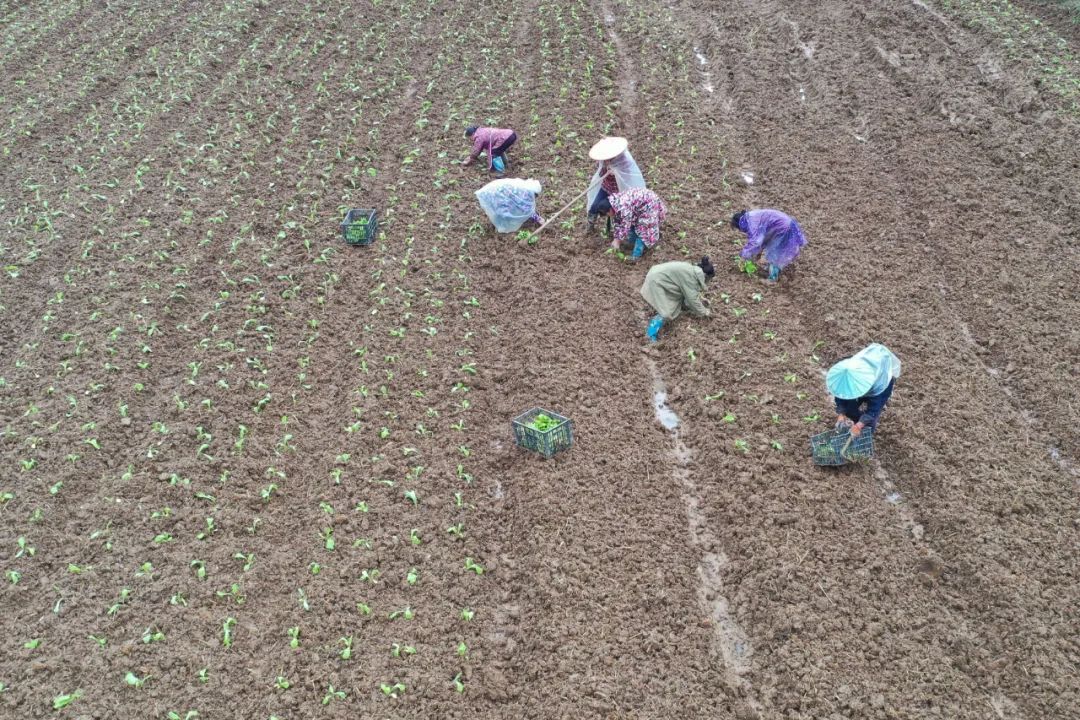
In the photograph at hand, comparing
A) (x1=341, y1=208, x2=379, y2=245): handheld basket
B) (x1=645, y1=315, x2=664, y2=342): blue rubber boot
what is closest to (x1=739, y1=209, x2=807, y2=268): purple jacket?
(x1=645, y1=315, x2=664, y2=342): blue rubber boot

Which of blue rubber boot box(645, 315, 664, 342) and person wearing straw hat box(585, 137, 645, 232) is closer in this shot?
blue rubber boot box(645, 315, 664, 342)

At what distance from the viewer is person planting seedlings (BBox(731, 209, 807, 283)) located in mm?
8797

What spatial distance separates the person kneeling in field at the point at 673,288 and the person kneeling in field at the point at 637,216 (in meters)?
1.18

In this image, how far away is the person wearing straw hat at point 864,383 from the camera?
6.29 metres

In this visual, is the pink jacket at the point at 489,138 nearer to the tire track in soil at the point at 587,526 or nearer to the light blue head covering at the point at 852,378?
the tire track in soil at the point at 587,526

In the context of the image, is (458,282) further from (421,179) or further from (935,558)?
(935,558)

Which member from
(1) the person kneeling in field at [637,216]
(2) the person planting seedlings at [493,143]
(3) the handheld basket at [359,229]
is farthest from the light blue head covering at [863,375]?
(2) the person planting seedlings at [493,143]

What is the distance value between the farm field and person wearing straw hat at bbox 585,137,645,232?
0.51 m

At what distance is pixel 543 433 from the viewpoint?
6.84m

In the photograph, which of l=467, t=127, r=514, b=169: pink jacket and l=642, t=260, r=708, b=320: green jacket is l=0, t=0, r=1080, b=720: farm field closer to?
l=642, t=260, r=708, b=320: green jacket

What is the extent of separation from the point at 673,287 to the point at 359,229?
4432 millimetres

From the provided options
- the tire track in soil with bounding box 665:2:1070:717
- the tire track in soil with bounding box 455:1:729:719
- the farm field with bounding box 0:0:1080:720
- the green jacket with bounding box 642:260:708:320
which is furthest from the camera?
the green jacket with bounding box 642:260:708:320

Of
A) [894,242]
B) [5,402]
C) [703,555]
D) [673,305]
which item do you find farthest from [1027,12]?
[5,402]

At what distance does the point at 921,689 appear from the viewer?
528 cm
